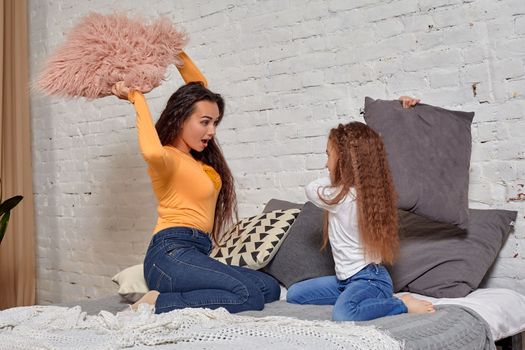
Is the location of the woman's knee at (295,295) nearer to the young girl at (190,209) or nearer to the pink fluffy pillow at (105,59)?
the young girl at (190,209)

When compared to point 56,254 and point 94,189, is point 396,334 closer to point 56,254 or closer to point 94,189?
point 94,189

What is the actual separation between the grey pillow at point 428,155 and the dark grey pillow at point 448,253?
9 centimetres

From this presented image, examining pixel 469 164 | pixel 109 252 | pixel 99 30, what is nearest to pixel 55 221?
pixel 109 252

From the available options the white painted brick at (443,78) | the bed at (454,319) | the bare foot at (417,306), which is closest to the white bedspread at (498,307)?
the bed at (454,319)

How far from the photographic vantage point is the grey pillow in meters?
2.25

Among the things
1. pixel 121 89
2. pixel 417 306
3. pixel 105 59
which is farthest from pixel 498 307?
pixel 105 59

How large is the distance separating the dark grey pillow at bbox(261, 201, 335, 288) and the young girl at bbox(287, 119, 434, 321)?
0.77ft

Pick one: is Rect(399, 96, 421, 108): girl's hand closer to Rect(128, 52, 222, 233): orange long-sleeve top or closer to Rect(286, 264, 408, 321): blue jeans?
Rect(286, 264, 408, 321): blue jeans

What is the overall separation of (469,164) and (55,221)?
2.66 metres

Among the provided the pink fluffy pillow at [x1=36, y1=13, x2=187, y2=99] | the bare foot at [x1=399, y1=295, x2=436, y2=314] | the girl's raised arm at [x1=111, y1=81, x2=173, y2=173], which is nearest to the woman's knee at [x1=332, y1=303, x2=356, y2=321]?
the bare foot at [x1=399, y1=295, x2=436, y2=314]

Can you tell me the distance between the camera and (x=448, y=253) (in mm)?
2297

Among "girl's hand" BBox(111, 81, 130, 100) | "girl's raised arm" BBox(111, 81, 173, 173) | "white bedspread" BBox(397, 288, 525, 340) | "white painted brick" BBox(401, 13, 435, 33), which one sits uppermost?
"white painted brick" BBox(401, 13, 435, 33)

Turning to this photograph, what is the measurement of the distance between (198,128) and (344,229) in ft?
2.16

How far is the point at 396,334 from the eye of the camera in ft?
5.39
